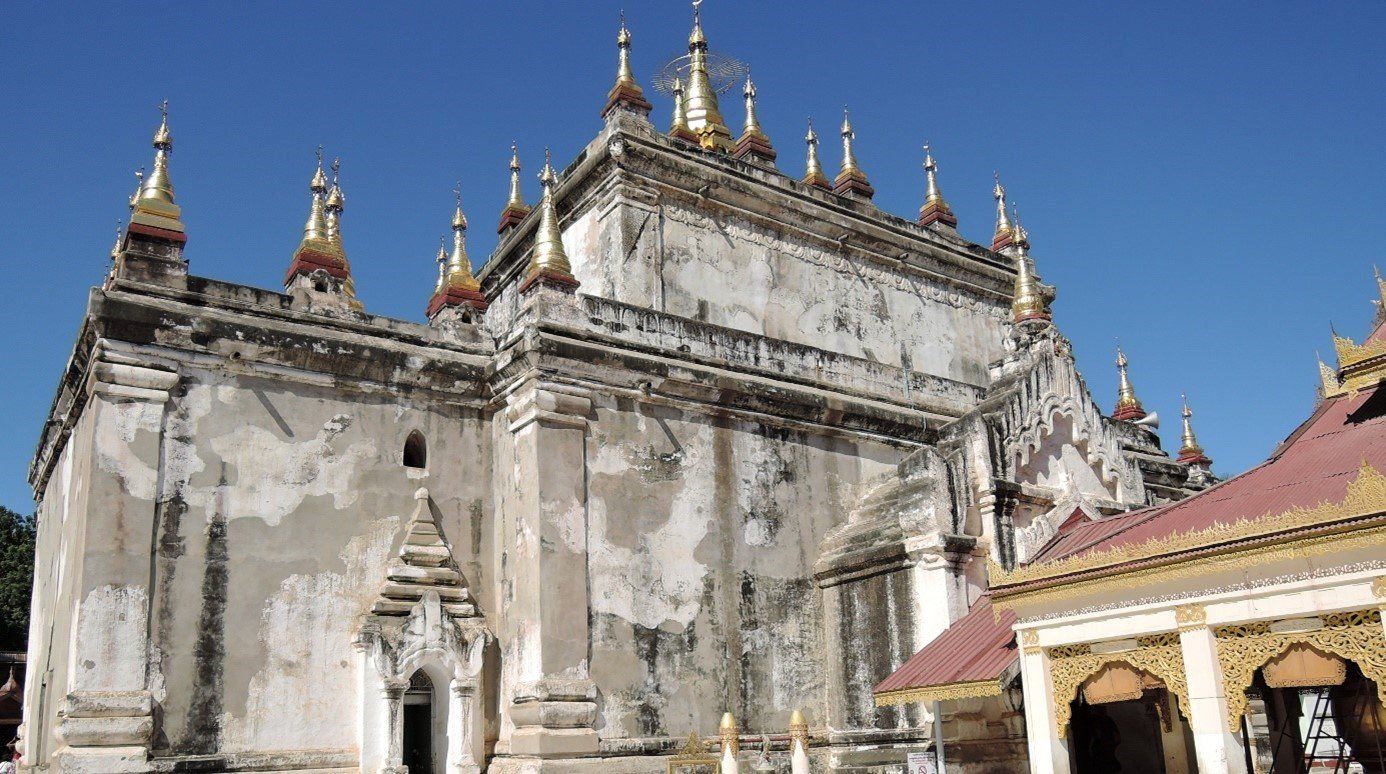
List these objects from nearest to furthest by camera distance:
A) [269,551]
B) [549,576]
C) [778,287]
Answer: [269,551]
[549,576]
[778,287]

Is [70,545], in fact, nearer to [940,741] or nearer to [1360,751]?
[940,741]

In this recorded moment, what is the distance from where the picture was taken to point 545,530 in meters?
16.2

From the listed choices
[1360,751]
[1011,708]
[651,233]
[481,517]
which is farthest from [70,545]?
[1360,751]

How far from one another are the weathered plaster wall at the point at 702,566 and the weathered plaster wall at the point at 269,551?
230cm

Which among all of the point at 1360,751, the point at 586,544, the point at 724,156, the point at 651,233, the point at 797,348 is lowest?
the point at 1360,751

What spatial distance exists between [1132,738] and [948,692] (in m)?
5.48

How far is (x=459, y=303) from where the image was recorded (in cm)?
2094

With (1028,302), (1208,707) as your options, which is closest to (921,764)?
(1208,707)

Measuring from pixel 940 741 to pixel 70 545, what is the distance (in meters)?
11.9

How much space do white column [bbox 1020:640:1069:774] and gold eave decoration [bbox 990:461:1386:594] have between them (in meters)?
0.71

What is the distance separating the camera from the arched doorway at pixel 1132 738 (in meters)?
15.4

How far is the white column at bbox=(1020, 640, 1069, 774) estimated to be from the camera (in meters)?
12.1

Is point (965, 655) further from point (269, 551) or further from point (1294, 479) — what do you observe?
point (269, 551)

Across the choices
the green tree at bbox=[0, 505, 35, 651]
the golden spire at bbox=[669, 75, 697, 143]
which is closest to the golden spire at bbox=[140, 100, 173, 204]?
the golden spire at bbox=[669, 75, 697, 143]
